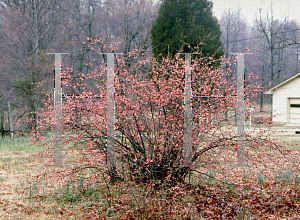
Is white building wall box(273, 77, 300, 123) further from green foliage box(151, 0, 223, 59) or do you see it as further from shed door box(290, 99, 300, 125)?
green foliage box(151, 0, 223, 59)

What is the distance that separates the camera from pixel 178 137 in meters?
4.70

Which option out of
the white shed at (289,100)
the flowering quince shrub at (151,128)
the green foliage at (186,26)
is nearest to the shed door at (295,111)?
the white shed at (289,100)

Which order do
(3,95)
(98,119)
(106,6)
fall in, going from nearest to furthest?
(98,119) → (3,95) → (106,6)

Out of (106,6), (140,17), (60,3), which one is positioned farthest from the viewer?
(106,6)

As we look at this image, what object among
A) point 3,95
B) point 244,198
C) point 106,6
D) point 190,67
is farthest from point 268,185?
point 106,6

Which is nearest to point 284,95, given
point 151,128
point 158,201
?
point 151,128

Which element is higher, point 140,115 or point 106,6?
point 106,6

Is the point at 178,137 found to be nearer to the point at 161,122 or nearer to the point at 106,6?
the point at 161,122

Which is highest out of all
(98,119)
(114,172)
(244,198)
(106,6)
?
(106,6)

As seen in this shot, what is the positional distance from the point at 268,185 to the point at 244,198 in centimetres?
93

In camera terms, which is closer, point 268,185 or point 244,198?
point 244,198

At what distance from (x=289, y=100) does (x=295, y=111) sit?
0.72 metres

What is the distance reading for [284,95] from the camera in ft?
58.7

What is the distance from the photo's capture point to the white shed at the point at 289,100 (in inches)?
687
